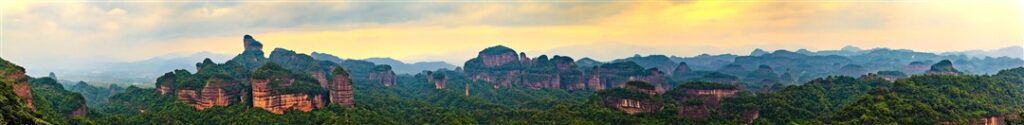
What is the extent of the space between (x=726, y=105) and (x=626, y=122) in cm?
1114

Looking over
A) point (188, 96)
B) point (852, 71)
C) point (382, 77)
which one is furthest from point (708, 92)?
point (852, 71)

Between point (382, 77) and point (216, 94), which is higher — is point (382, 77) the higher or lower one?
the higher one

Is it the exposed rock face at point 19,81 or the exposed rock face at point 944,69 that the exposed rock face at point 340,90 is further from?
the exposed rock face at point 944,69

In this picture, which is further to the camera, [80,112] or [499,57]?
[499,57]

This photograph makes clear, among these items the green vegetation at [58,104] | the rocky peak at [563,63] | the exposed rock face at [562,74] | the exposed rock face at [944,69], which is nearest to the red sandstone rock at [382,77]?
the exposed rock face at [562,74]

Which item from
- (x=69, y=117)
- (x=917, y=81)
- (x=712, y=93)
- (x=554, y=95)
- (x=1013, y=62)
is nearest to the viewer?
(x=69, y=117)

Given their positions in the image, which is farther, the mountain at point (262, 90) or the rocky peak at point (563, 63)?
the rocky peak at point (563, 63)

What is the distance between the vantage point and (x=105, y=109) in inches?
2822

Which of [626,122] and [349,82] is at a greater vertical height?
[349,82]

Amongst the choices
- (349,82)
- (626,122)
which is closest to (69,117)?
(349,82)

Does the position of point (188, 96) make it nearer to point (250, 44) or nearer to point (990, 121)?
point (250, 44)

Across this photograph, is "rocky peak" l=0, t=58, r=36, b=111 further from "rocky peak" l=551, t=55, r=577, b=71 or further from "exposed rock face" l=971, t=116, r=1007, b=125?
"rocky peak" l=551, t=55, r=577, b=71

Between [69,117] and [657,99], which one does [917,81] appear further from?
[69,117]

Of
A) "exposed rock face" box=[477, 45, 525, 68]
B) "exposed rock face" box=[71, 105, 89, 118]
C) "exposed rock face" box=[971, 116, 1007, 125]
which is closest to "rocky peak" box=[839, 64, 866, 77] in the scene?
"exposed rock face" box=[477, 45, 525, 68]
